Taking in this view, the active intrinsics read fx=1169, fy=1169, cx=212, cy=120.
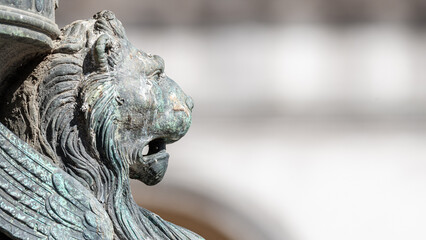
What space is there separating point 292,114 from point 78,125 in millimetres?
3089

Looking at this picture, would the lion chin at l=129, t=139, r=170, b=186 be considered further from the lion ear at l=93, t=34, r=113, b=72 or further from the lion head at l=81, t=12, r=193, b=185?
the lion ear at l=93, t=34, r=113, b=72

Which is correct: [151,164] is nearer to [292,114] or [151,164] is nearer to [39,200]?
[39,200]

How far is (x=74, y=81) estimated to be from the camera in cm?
146

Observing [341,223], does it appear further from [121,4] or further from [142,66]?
[142,66]

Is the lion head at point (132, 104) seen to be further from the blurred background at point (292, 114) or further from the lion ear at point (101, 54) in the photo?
the blurred background at point (292, 114)

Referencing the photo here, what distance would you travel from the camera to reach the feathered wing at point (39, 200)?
135 cm

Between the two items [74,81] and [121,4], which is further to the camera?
[121,4]

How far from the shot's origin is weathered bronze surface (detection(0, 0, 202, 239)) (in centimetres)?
136

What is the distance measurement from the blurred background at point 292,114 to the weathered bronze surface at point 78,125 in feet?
9.18

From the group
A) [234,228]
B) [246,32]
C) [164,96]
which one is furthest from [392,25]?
[164,96]

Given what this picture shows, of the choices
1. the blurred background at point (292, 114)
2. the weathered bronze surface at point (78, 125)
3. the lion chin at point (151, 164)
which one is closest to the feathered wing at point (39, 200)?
the weathered bronze surface at point (78, 125)

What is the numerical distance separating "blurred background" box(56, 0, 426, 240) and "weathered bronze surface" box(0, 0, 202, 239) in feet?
9.18

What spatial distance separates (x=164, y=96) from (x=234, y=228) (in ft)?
9.44

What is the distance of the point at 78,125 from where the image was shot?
1.46 m
